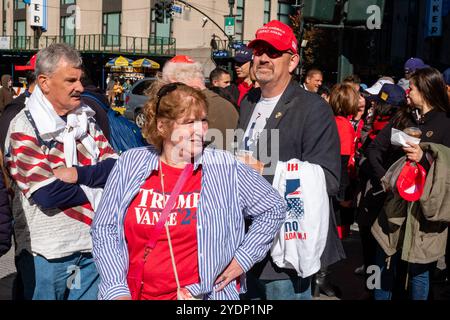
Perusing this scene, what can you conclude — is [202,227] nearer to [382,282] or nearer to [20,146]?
[20,146]

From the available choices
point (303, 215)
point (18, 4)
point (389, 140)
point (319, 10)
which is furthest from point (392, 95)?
point (18, 4)

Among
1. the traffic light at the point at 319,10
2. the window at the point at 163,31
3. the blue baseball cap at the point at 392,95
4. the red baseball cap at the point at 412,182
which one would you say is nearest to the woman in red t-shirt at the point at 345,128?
the blue baseball cap at the point at 392,95

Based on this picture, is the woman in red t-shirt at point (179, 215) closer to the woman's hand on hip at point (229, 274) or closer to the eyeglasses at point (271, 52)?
the woman's hand on hip at point (229, 274)

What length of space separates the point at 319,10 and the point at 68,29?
43803mm

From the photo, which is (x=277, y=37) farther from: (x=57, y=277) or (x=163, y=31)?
(x=163, y=31)

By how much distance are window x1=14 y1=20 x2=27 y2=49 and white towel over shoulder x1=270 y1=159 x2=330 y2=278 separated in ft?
165

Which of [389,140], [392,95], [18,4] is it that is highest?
[18,4]

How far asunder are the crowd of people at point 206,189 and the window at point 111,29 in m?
40.0

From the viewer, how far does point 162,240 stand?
2494 mm

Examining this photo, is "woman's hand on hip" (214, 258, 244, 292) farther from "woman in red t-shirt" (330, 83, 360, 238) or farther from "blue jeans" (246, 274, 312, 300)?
"woman in red t-shirt" (330, 83, 360, 238)

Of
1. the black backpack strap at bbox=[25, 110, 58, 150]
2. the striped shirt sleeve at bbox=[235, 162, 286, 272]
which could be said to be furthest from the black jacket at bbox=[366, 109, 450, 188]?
the black backpack strap at bbox=[25, 110, 58, 150]

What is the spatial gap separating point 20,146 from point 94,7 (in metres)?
44.2

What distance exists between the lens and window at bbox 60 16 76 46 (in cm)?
4478
